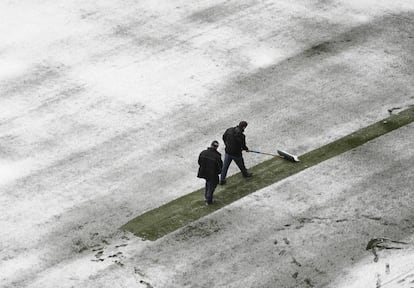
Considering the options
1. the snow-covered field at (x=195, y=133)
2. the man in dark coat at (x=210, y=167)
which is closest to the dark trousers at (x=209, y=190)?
the man in dark coat at (x=210, y=167)

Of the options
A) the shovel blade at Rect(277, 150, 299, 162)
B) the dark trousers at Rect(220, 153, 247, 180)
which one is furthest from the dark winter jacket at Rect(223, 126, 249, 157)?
the shovel blade at Rect(277, 150, 299, 162)

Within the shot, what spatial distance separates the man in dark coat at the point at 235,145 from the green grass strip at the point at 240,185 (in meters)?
0.48

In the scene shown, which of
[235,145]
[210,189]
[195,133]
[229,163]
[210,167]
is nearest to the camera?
[210,167]

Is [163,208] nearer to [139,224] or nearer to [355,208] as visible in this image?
[139,224]

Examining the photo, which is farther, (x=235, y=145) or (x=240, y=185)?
(x=240, y=185)

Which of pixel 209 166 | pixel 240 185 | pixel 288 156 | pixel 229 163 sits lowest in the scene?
pixel 240 185

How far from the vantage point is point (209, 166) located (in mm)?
18297

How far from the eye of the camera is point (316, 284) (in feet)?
53.8

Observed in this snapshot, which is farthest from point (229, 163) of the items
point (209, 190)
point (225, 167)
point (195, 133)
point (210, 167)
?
point (195, 133)

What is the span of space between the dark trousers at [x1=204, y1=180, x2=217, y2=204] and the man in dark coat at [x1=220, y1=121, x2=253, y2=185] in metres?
1.01

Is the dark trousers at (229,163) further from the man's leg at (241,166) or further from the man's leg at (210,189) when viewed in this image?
the man's leg at (210,189)

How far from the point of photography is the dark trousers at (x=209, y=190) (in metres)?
18.5

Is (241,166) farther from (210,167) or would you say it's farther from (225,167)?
(210,167)

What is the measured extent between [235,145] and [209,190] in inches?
48.6
